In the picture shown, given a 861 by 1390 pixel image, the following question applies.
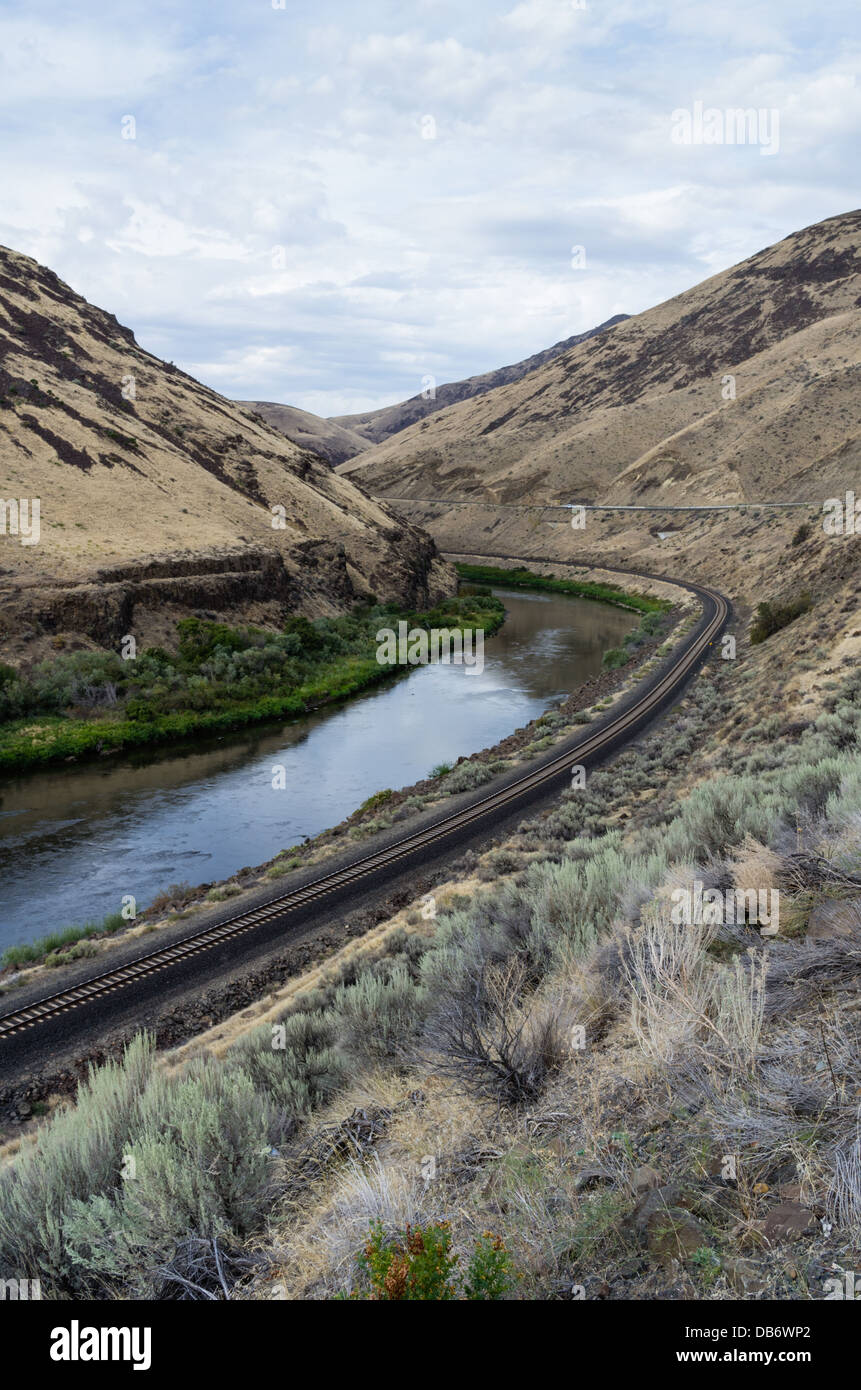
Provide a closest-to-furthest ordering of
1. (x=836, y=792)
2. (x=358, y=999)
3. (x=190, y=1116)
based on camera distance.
→ (x=190, y=1116) < (x=358, y=999) < (x=836, y=792)

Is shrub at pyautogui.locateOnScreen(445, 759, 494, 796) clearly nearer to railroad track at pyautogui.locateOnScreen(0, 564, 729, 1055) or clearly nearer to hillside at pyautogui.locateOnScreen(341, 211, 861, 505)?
railroad track at pyautogui.locateOnScreen(0, 564, 729, 1055)

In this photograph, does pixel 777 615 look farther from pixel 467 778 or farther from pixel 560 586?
pixel 560 586

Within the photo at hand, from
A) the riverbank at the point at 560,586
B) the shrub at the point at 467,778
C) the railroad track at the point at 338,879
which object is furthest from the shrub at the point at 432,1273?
the riverbank at the point at 560,586

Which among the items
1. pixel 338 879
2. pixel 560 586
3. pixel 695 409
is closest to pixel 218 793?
pixel 338 879

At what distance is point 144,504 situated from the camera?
5081 centimetres

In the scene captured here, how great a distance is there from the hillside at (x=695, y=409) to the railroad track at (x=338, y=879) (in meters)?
55.3

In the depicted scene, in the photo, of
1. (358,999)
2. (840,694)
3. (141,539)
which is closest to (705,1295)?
(358,999)

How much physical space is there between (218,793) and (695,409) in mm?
102532

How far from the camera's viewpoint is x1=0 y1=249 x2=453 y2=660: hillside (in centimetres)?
4131

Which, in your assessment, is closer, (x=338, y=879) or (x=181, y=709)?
(x=338, y=879)

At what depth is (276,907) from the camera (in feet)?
58.3

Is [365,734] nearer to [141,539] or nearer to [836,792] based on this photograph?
[141,539]

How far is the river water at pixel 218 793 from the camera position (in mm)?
21250

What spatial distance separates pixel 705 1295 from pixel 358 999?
6.31 m
